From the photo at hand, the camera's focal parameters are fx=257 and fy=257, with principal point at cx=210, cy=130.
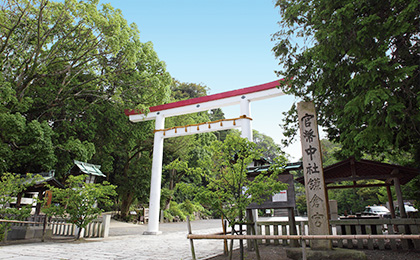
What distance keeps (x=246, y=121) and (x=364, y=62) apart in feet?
25.0

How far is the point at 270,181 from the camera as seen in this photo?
497 centimetres

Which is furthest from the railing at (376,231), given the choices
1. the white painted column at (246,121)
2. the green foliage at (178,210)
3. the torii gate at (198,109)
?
the green foliage at (178,210)

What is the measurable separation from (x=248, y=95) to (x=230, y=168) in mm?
7517

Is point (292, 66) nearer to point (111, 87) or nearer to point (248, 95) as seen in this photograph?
point (248, 95)

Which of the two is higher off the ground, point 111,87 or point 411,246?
point 111,87

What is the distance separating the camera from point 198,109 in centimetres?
1338

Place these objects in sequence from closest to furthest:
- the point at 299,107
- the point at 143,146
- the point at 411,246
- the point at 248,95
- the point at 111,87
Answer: the point at 411,246 < the point at 299,107 < the point at 248,95 < the point at 111,87 < the point at 143,146

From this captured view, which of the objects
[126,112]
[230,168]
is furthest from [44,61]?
[230,168]

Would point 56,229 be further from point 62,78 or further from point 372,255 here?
point 372,255

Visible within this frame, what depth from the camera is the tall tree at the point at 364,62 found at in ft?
13.4

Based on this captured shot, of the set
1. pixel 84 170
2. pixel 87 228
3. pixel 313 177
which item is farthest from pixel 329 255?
pixel 84 170

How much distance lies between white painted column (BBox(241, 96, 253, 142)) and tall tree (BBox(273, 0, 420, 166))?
464cm

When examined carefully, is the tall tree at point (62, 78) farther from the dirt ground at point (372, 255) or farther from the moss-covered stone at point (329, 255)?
the moss-covered stone at point (329, 255)

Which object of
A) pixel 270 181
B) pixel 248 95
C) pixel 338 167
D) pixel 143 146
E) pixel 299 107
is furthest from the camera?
pixel 143 146
